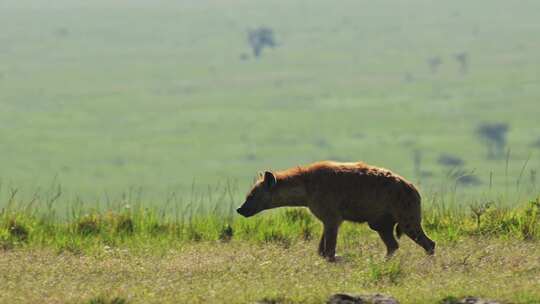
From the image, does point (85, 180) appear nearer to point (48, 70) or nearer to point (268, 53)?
point (48, 70)

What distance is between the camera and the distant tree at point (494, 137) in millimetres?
87562

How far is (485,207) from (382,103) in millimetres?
98783

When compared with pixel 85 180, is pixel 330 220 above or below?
above

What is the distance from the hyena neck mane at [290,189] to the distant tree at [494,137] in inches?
2960

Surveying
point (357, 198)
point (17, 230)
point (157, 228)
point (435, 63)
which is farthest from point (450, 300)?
point (435, 63)

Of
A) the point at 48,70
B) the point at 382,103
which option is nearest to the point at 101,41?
the point at 48,70

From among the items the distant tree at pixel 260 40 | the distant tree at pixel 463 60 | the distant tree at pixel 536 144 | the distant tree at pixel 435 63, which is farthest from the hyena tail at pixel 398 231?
the distant tree at pixel 260 40

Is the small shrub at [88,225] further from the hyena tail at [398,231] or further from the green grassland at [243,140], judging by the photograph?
the hyena tail at [398,231]

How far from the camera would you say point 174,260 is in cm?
1063

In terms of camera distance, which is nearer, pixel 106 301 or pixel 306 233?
pixel 106 301

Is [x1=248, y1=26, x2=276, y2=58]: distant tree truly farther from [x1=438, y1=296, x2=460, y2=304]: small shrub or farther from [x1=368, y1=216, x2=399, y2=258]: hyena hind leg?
[x1=438, y1=296, x2=460, y2=304]: small shrub

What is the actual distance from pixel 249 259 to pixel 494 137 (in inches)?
3155

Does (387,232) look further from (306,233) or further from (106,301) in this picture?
(106,301)

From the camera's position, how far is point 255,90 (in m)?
115
